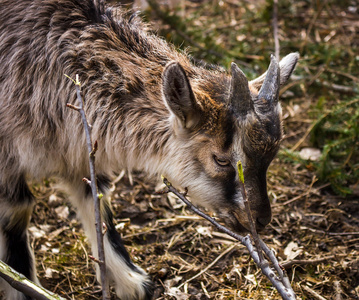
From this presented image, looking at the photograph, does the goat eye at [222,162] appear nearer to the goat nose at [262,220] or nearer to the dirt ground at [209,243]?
the goat nose at [262,220]

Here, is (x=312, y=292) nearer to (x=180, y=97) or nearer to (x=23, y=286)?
(x=180, y=97)

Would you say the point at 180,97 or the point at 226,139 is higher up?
the point at 180,97

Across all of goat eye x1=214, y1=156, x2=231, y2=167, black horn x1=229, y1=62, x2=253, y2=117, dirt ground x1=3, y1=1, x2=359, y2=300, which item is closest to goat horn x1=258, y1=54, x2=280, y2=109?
black horn x1=229, y1=62, x2=253, y2=117

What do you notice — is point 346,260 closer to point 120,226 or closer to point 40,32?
point 120,226

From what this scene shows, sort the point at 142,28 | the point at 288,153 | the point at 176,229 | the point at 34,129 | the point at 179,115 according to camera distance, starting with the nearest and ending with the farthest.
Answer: the point at 179,115, the point at 34,129, the point at 142,28, the point at 176,229, the point at 288,153

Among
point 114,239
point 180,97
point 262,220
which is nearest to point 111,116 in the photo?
point 180,97

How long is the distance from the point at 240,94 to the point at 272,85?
12.0 inches

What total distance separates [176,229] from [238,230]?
1.49 m

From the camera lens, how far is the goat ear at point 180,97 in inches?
130

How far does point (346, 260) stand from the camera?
14.8 ft

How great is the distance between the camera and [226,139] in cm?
359

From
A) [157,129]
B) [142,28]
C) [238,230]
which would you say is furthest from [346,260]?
[142,28]

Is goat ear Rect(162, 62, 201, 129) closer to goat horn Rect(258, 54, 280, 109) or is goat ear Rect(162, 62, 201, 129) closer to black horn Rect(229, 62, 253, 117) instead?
black horn Rect(229, 62, 253, 117)

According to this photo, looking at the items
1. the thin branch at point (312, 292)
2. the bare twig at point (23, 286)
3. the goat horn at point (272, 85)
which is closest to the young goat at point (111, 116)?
the goat horn at point (272, 85)
